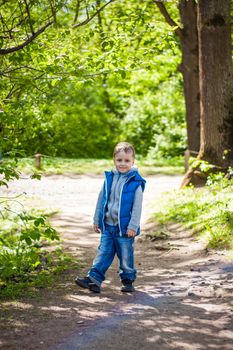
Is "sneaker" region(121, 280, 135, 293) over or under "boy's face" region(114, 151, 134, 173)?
under

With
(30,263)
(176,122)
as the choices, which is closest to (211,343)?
(30,263)

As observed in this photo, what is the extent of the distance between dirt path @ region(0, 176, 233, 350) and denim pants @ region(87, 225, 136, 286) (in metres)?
0.20

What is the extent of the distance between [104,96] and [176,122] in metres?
5.05

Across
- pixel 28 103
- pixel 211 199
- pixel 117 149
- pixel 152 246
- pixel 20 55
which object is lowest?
pixel 152 246

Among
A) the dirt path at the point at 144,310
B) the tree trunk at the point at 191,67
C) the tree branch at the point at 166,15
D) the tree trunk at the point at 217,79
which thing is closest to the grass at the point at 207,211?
the dirt path at the point at 144,310

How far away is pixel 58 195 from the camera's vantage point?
1554cm

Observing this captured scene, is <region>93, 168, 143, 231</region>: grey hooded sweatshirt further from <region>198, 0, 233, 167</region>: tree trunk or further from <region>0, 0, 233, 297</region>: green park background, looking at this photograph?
<region>198, 0, 233, 167</region>: tree trunk

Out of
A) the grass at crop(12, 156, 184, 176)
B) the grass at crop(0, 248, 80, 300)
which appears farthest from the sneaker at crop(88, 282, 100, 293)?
the grass at crop(12, 156, 184, 176)

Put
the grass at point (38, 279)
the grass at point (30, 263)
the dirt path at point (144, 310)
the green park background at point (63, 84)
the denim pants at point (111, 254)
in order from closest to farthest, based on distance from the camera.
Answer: the dirt path at point (144, 310), the grass at point (30, 263), the grass at point (38, 279), the denim pants at point (111, 254), the green park background at point (63, 84)

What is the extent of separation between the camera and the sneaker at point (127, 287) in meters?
6.28

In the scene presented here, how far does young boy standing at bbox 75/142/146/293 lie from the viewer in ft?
20.4

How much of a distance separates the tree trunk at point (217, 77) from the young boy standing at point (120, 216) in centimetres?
580

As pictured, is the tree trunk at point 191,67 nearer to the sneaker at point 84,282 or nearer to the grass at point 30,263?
the grass at point 30,263

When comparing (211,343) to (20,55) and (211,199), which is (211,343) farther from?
(211,199)
